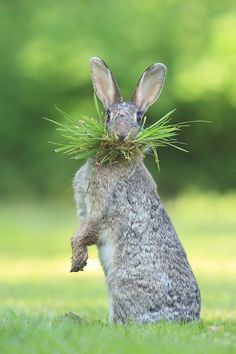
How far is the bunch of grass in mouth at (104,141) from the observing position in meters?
7.77

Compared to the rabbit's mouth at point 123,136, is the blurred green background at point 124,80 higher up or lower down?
higher up

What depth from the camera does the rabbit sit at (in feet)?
24.5

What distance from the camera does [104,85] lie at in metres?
8.20

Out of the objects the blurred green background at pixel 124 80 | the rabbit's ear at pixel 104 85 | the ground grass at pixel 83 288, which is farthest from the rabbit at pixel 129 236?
the blurred green background at pixel 124 80

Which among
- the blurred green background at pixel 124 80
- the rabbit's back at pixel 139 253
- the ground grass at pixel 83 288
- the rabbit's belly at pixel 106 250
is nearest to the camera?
the ground grass at pixel 83 288

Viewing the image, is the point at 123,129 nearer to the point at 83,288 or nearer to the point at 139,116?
the point at 139,116

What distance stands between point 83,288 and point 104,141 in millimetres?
5673

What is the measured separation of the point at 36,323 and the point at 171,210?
18.8 metres

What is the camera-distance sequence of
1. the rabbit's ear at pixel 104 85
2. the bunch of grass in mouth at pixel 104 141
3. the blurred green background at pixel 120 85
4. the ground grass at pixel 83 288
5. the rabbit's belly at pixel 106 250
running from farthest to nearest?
the blurred green background at pixel 120 85 → the rabbit's ear at pixel 104 85 → the bunch of grass in mouth at pixel 104 141 → the rabbit's belly at pixel 106 250 → the ground grass at pixel 83 288

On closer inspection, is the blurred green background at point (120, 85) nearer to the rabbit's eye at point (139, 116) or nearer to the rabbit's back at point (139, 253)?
the rabbit's eye at point (139, 116)

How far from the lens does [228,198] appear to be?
95.3 ft

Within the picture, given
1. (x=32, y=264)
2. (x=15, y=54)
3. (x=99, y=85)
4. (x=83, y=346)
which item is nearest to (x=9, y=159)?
(x=15, y=54)

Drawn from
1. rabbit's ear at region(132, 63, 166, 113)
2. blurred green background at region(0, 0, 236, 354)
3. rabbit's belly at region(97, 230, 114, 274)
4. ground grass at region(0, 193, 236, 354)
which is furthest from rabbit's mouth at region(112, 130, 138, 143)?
blurred green background at region(0, 0, 236, 354)

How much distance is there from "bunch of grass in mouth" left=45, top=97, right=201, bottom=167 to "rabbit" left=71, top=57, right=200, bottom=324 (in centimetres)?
6
